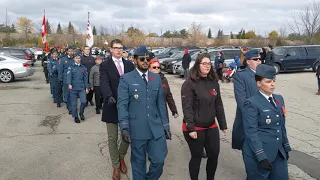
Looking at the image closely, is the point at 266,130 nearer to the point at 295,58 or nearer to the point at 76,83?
the point at 76,83

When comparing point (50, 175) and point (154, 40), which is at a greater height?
point (154, 40)

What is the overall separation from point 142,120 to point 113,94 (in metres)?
1.00

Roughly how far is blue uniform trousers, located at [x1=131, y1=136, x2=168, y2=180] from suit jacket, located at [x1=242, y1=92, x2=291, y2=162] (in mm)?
1024

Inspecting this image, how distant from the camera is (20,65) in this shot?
52.0 ft

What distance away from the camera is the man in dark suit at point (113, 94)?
4242mm

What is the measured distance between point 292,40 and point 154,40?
28895mm

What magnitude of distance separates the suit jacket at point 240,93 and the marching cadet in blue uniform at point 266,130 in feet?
2.06

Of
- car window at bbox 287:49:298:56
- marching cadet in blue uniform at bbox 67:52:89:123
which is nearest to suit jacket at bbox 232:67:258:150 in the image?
marching cadet in blue uniform at bbox 67:52:89:123

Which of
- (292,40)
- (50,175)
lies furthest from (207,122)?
(292,40)

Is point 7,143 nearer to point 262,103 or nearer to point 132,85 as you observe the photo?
point 132,85

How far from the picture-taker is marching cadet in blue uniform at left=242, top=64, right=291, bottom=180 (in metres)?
3.07

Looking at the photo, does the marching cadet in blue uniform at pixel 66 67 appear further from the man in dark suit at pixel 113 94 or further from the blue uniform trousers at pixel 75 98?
the man in dark suit at pixel 113 94

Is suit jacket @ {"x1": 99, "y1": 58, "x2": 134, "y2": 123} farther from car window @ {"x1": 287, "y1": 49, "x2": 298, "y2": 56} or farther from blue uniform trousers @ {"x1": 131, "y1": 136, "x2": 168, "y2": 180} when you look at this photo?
car window @ {"x1": 287, "y1": 49, "x2": 298, "y2": 56}

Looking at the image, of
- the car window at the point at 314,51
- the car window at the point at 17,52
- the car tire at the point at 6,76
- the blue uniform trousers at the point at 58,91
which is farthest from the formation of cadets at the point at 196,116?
the car window at the point at 17,52
